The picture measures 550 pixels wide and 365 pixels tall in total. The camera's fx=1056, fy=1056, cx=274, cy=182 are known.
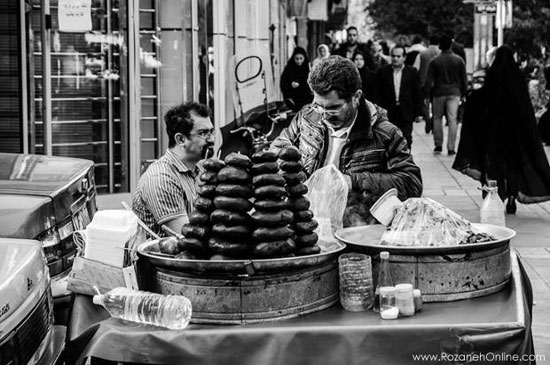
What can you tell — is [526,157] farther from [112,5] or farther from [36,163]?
[36,163]

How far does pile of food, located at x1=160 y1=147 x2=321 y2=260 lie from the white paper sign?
20.9 feet

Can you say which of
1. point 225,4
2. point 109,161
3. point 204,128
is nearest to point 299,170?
point 204,128

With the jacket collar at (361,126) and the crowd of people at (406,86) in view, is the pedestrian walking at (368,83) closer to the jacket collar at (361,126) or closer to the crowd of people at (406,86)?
the crowd of people at (406,86)

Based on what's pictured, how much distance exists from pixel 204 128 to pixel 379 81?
12019 millimetres

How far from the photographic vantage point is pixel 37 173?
5.99 meters

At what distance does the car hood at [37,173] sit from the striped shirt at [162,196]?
0.59m

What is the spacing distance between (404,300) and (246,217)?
0.62 m

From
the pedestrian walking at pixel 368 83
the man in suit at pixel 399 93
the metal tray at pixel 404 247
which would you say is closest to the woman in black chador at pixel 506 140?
the man in suit at pixel 399 93

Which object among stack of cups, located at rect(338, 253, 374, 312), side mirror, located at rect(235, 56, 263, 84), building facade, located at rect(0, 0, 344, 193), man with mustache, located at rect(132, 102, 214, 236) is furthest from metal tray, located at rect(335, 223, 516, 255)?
side mirror, located at rect(235, 56, 263, 84)

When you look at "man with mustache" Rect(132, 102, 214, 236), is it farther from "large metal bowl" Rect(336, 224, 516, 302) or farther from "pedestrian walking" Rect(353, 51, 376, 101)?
"pedestrian walking" Rect(353, 51, 376, 101)

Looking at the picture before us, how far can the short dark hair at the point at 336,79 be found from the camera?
16.0 feet

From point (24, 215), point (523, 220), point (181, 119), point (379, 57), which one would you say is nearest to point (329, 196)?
point (181, 119)

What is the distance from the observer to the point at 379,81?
17312mm

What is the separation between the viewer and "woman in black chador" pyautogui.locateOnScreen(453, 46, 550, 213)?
11875 millimetres
